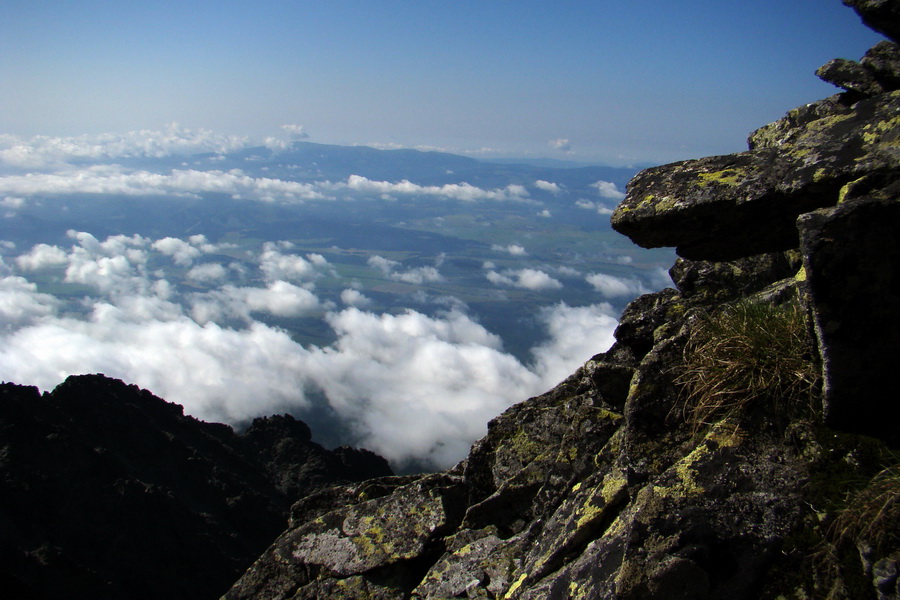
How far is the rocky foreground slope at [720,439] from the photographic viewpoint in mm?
4648

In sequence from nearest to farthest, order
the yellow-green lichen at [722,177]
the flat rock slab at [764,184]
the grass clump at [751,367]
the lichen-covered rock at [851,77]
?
the grass clump at [751,367]
the flat rock slab at [764,184]
the yellow-green lichen at [722,177]
the lichen-covered rock at [851,77]

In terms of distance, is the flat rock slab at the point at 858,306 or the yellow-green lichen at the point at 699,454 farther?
the yellow-green lichen at the point at 699,454

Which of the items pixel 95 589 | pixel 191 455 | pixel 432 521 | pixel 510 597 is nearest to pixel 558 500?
pixel 510 597

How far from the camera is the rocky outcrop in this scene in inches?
2416

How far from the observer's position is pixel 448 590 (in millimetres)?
7270

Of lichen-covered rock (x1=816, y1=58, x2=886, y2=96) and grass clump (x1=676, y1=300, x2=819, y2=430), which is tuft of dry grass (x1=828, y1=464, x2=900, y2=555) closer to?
grass clump (x1=676, y1=300, x2=819, y2=430)

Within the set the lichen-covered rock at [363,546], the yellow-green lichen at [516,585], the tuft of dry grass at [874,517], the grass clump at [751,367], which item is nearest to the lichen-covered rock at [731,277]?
the grass clump at [751,367]

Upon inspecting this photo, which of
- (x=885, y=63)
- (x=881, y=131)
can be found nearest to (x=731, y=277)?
(x=885, y=63)

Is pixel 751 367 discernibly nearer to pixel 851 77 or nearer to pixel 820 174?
pixel 820 174

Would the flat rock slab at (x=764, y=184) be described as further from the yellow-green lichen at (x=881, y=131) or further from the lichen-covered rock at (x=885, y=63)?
the lichen-covered rock at (x=885, y=63)

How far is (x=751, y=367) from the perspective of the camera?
5727 millimetres

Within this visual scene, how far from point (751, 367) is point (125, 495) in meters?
83.1

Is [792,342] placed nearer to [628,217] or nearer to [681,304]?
[628,217]

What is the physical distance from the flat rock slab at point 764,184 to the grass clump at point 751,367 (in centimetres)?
134
